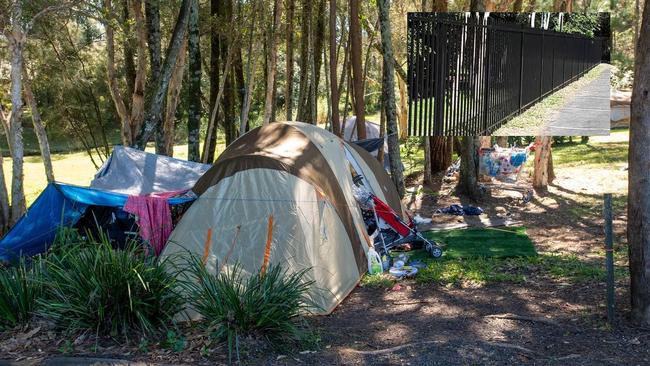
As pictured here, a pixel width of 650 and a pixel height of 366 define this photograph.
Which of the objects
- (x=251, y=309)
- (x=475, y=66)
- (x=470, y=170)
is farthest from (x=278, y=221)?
(x=470, y=170)

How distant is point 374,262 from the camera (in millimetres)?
8945

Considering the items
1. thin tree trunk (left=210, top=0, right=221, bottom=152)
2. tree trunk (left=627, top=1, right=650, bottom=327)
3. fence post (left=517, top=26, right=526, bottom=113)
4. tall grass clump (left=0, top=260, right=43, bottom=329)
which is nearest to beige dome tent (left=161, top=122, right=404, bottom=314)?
tall grass clump (left=0, top=260, right=43, bottom=329)

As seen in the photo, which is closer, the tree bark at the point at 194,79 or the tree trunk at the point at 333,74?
the tree bark at the point at 194,79

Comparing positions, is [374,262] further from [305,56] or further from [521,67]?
[305,56]

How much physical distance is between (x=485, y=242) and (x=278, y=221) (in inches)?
154

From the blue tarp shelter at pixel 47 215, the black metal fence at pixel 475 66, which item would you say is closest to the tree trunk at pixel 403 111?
the black metal fence at pixel 475 66

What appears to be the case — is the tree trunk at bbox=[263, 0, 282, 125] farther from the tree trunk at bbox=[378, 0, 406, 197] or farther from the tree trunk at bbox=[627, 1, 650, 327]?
the tree trunk at bbox=[627, 1, 650, 327]

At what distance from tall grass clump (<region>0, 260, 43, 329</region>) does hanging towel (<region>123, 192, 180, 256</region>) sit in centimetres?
218

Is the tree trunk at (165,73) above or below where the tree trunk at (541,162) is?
above

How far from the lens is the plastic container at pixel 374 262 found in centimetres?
888

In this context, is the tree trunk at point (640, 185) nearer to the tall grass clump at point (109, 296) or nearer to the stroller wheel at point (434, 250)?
the stroller wheel at point (434, 250)

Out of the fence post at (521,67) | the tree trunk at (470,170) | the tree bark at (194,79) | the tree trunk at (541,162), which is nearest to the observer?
the fence post at (521,67)

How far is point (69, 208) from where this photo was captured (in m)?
8.80

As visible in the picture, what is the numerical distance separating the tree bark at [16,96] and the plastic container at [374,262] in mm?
6647
